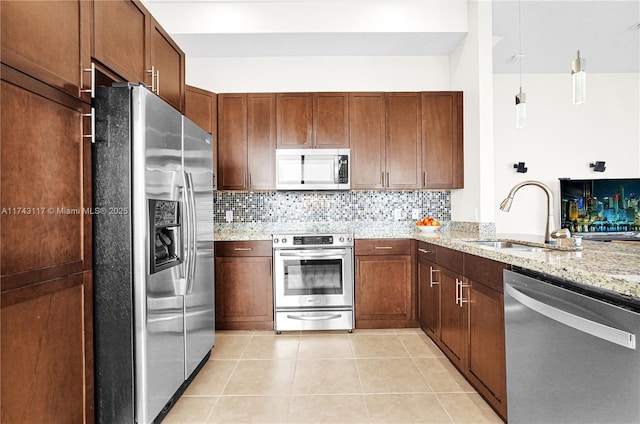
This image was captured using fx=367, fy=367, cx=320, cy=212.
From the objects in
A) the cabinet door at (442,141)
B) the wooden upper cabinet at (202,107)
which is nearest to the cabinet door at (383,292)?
the cabinet door at (442,141)

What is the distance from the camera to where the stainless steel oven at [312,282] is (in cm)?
338

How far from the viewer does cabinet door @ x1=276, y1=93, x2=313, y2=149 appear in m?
3.73

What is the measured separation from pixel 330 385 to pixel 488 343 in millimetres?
1009

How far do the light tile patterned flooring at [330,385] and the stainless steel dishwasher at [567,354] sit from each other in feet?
1.75

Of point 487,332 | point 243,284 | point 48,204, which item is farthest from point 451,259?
point 48,204

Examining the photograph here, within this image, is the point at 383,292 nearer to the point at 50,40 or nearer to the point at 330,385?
the point at 330,385

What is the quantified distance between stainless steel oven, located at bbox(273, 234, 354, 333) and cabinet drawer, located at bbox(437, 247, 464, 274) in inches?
35.2

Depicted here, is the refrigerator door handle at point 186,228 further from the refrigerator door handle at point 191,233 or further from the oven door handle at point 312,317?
the oven door handle at point 312,317

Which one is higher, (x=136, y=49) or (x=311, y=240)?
(x=136, y=49)

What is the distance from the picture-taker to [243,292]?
343cm

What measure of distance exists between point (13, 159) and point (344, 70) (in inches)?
133

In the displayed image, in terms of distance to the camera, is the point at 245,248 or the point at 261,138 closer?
the point at 245,248

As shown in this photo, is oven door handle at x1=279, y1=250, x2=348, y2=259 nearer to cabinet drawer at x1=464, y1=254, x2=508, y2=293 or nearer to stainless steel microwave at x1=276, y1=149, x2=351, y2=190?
stainless steel microwave at x1=276, y1=149, x2=351, y2=190

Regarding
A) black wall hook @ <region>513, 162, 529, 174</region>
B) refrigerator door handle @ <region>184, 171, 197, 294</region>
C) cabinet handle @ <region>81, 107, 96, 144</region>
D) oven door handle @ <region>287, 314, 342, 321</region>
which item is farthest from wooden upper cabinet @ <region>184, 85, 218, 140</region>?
black wall hook @ <region>513, 162, 529, 174</region>
